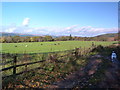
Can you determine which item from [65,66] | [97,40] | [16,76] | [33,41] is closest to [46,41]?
[33,41]

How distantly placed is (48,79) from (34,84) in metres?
0.83

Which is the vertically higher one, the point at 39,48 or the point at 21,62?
the point at 39,48

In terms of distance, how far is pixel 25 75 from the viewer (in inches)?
234

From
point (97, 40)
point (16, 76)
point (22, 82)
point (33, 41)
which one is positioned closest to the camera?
point (22, 82)

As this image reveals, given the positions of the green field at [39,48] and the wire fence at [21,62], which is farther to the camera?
the green field at [39,48]

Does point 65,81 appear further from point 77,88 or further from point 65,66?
point 65,66

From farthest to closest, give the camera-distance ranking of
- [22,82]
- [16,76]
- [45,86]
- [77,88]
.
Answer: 1. [16,76]
2. [22,82]
3. [45,86]
4. [77,88]

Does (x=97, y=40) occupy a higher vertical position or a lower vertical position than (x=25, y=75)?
higher

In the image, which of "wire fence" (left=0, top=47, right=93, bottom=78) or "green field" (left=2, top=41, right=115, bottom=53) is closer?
"wire fence" (left=0, top=47, right=93, bottom=78)

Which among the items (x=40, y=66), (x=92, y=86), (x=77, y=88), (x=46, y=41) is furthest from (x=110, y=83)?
(x=46, y=41)

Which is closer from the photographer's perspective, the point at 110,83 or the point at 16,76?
the point at 110,83

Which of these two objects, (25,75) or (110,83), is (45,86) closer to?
(25,75)

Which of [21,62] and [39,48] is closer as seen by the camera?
[21,62]

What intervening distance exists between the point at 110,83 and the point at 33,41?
24.1 meters
